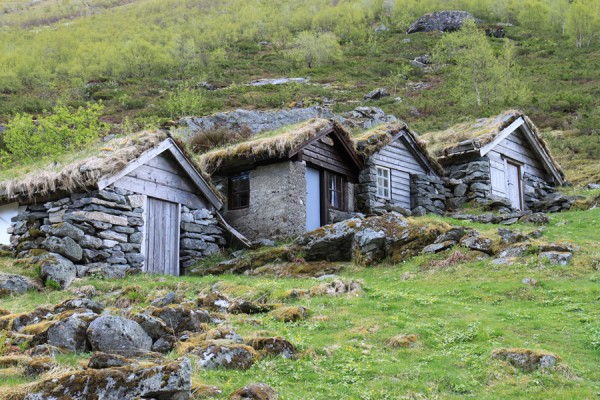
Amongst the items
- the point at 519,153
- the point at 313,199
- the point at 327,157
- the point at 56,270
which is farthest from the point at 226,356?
the point at 519,153

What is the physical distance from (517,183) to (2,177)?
19.8 m

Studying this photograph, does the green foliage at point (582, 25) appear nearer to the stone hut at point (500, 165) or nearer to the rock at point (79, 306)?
the stone hut at point (500, 165)

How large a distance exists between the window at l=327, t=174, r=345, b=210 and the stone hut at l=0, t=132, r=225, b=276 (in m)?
4.78

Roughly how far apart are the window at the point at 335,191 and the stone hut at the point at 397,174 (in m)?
0.76

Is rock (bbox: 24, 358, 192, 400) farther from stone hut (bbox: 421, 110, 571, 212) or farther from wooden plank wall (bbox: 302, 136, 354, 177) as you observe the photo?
stone hut (bbox: 421, 110, 571, 212)

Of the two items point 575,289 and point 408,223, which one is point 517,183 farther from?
point 575,289

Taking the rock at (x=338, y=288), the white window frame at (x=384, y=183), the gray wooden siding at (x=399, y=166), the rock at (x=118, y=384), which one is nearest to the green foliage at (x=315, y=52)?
the gray wooden siding at (x=399, y=166)

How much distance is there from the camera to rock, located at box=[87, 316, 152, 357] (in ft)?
23.6

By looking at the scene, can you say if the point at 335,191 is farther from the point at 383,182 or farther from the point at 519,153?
the point at 519,153

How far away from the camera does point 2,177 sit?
1681 cm

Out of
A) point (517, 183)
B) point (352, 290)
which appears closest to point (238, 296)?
point (352, 290)

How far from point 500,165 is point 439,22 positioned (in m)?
80.7

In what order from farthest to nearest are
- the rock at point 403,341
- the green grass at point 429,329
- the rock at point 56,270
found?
the rock at point 56,270, the rock at point 403,341, the green grass at point 429,329

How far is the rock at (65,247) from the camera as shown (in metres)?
14.4
